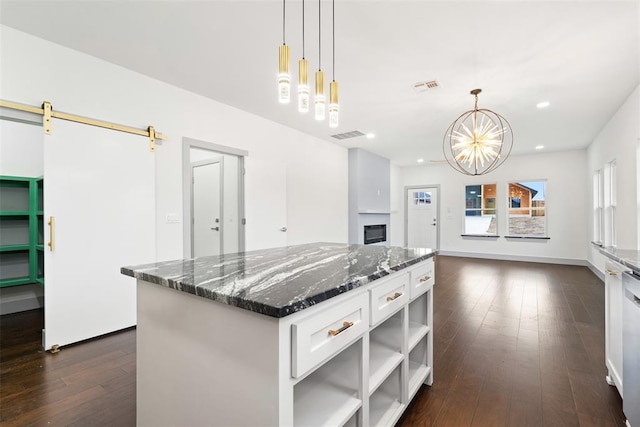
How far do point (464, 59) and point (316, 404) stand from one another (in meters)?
3.02

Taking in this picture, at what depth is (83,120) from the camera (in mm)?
2658

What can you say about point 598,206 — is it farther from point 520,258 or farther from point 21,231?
point 21,231

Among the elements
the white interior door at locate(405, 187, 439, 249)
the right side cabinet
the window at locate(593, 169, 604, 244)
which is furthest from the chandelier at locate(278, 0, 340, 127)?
the white interior door at locate(405, 187, 439, 249)

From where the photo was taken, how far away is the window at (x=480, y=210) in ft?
25.0

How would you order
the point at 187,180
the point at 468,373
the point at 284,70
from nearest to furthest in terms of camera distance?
the point at 284,70, the point at 468,373, the point at 187,180

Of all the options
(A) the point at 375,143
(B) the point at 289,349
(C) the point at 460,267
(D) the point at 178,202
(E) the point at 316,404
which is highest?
(A) the point at 375,143

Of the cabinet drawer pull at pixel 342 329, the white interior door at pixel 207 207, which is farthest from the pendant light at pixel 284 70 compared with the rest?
the white interior door at pixel 207 207

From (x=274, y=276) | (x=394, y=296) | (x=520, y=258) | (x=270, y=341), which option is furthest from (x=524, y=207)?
(x=270, y=341)

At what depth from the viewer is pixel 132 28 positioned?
2.35 meters

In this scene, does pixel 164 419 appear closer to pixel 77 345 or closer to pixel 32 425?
pixel 32 425

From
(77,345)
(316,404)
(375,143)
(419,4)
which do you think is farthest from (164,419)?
(375,143)

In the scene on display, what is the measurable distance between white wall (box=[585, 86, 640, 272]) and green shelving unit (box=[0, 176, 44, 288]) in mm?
6819

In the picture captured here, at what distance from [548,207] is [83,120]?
8.67m

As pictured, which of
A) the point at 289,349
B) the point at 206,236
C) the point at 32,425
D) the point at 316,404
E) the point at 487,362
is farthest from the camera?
the point at 206,236
